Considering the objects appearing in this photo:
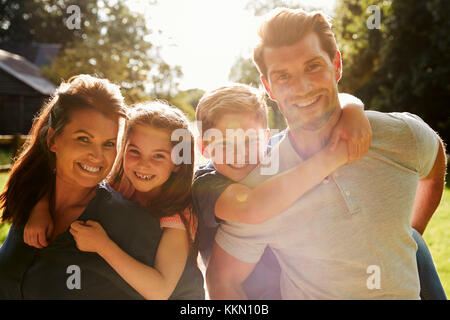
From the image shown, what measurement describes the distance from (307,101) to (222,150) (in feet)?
1.75

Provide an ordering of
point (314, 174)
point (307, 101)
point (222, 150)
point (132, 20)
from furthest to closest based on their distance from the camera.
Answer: point (132, 20) → point (222, 150) → point (307, 101) → point (314, 174)

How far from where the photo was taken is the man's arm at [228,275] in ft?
6.75

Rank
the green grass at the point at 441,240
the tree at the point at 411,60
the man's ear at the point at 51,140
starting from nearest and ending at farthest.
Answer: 1. the man's ear at the point at 51,140
2. the green grass at the point at 441,240
3. the tree at the point at 411,60

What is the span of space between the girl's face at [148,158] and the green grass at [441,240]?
316cm

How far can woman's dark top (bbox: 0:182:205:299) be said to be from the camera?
2.08 m

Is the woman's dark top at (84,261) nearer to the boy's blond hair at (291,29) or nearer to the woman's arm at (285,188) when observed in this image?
the woman's arm at (285,188)

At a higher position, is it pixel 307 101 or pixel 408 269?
pixel 307 101

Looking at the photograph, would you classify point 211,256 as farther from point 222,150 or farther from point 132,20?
point 132,20

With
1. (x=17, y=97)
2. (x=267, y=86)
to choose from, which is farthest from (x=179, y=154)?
(x=17, y=97)

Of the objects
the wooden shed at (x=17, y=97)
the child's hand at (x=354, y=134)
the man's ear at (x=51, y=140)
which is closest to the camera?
the child's hand at (x=354, y=134)

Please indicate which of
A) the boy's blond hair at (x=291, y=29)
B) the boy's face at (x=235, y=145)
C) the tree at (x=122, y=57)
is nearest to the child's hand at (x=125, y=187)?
the boy's face at (x=235, y=145)

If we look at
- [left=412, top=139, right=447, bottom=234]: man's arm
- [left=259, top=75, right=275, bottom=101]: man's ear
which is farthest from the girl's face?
[left=412, top=139, right=447, bottom=234]: man's arm
